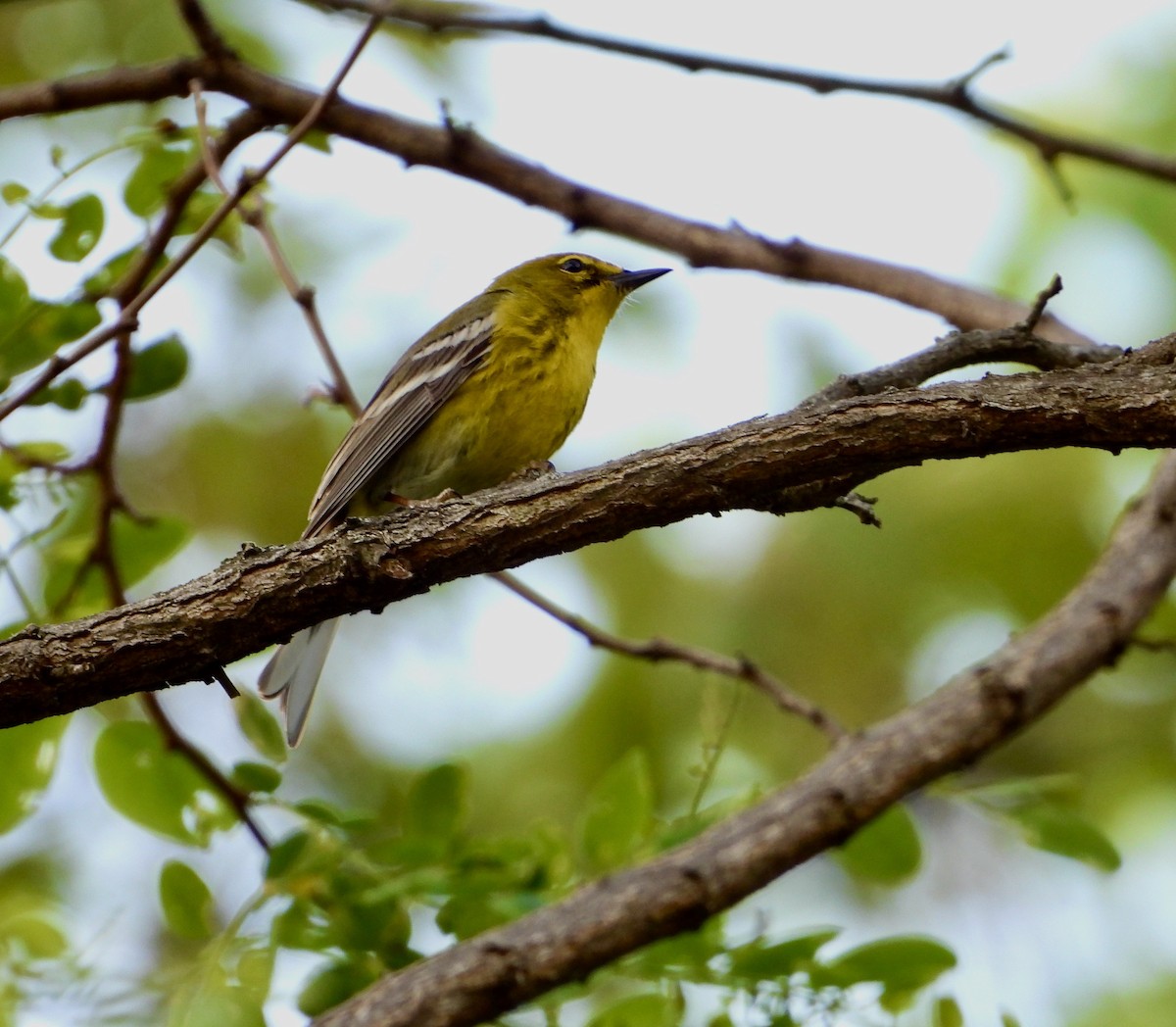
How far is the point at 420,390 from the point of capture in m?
→ 5.29

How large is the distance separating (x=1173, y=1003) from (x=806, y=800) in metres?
3.08

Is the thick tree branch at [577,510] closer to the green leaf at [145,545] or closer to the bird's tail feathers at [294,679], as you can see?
the green leaf at [145,545]

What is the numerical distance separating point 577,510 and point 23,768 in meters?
1.94

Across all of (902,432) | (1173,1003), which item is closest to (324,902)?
(902,432)

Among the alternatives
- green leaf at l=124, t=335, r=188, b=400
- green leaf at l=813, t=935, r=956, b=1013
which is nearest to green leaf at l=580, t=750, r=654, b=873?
green leaf at l=813, t=935, r=956, b=1013

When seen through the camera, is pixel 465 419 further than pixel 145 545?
Yes


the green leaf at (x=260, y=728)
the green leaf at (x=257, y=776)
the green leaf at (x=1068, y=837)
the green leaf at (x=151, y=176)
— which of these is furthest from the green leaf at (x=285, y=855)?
the green leaf at (x=1068, y=837)

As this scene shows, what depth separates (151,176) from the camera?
425cm

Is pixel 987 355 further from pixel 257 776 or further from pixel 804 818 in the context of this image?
pixel 257 776

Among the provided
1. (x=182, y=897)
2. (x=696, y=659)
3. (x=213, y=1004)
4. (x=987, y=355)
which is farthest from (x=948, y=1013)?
(x=182, y=897)

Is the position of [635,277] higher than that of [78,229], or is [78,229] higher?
[635,277]

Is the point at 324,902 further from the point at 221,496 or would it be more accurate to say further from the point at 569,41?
the point at 221,496

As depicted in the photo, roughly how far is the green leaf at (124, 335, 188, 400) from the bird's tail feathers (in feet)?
3.04

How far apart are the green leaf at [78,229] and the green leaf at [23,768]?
1.35m
